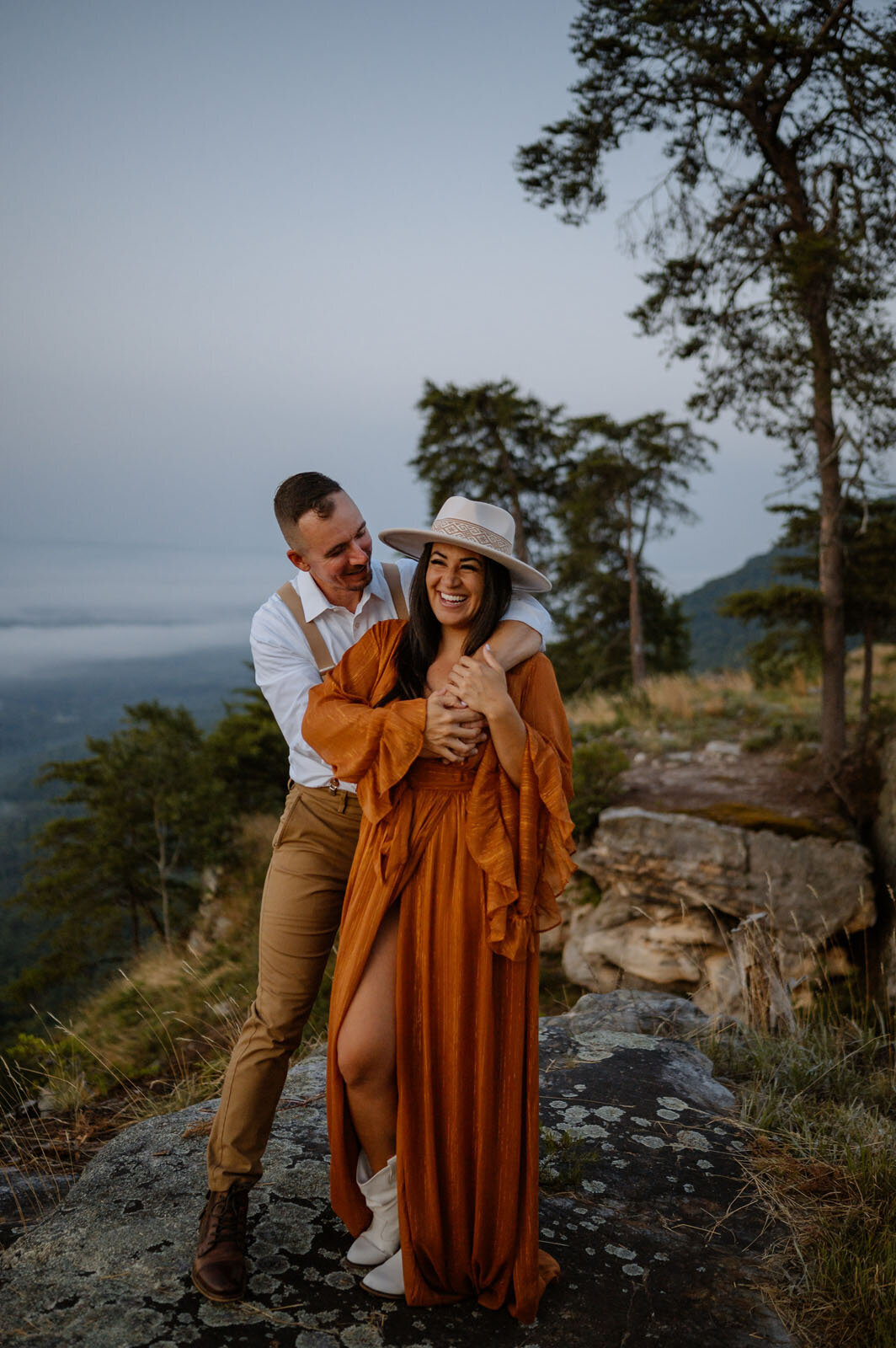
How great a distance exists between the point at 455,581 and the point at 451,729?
17.3 inches

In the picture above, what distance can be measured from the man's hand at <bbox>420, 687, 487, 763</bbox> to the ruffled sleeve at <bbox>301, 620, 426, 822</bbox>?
26 millimetres

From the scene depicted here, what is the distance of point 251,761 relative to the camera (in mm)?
20797

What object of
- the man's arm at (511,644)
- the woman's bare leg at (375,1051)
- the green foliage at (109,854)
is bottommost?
the green foliage at (109,854)

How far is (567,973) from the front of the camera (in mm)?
9891

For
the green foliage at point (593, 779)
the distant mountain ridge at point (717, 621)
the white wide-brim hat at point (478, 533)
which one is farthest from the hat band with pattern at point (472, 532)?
the distant mountain ridge at point (717, 621)

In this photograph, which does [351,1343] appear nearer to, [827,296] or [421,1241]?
[421,1241]

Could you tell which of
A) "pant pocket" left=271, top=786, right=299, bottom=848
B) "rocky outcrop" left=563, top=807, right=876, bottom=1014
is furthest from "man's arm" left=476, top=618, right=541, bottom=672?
"rocky outcrop" left=563, top=807, right=876, bottom=1014

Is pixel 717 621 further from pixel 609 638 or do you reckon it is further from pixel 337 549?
pixel 337 549

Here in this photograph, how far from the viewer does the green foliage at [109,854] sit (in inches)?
808

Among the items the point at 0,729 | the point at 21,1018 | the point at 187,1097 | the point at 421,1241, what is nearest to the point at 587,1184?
the point at 421,1241

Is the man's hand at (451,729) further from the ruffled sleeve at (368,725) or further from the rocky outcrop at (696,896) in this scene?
the rocky outcrop at (696,896)

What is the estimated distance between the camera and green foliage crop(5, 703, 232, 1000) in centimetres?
2053

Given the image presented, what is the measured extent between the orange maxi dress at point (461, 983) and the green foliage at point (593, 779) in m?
7.29

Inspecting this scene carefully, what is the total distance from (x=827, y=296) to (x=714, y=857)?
6.10 meters
